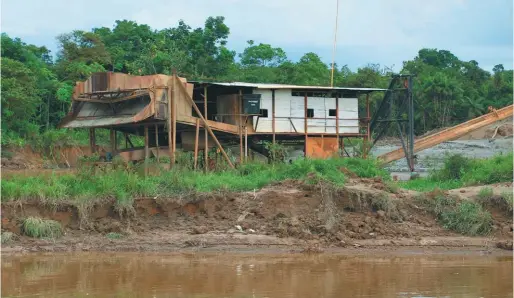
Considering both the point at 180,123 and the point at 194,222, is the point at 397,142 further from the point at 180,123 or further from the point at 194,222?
the point at 194,222

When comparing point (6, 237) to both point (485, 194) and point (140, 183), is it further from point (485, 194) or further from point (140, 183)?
point (485, 194)

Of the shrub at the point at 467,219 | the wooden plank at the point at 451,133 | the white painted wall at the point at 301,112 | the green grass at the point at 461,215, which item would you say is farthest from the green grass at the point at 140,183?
the wooden plank at the point at 451,133

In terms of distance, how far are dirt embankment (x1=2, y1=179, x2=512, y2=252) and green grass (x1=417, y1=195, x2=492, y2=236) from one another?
20cm

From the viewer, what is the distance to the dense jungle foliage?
3628 cm

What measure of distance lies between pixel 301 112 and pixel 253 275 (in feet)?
47.3

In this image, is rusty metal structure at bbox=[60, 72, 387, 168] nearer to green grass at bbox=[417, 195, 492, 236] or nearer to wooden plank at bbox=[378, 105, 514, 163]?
wooden plank at bbox=[378, 105, 514, 163]

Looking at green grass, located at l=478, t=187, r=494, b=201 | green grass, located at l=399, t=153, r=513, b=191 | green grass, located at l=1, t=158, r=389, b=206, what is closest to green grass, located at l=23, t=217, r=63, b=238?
green grass, located at l=1, t=158, r=389, b=206

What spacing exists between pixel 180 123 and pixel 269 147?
13.2 feet

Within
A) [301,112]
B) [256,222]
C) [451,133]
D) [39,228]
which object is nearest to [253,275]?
[256,222]

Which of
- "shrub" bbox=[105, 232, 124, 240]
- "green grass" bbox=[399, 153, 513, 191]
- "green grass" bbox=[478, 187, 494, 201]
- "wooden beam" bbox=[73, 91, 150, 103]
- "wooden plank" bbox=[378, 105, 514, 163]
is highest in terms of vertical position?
"wooden beam" bbox=[73, 91, 150, 103]

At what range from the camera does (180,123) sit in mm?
23953

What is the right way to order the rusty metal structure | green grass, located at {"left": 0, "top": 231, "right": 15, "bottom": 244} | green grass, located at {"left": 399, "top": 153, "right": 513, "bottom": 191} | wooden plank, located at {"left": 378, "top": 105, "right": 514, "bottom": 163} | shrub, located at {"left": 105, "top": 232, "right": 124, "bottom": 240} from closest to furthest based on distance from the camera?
green grass, located at {"left": 0, "top": 231, "right": 15, "bottom": 244} < shrub, located at {"left": 105, "top": 232, "right": 124, "bottom": 240} < green grass, located at {"left": 399, "top": 153, "right": 513, "bottom": 191} < the rusty metal structure < wooden plank, located at {"left": 378, "top": 105, "right": 514, "bottom": 163}

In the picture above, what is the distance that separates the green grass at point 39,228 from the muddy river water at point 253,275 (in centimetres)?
103

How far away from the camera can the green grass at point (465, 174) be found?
72.1 feet
